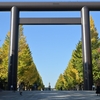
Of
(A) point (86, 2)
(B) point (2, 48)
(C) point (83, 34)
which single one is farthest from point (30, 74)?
(A) point (86, 2)

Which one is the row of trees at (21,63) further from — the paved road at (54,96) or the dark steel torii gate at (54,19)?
the paved road at (54,96)

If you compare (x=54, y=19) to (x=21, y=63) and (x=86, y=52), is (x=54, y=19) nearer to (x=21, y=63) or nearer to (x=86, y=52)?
(x=86, y=52)

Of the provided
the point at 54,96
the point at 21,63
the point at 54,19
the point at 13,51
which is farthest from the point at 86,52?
the point at 54,96

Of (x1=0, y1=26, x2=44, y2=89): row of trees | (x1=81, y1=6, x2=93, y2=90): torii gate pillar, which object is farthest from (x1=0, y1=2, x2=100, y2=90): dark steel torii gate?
(x1=0, y1=26, x2=44, y2=89): row of trees

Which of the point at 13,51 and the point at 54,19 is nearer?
the point at 13,51

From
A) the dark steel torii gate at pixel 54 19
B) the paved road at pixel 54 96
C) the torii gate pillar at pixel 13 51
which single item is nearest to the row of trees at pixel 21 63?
the torii gate pillar at pixel 13 51

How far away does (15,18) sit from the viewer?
2627 centimetres

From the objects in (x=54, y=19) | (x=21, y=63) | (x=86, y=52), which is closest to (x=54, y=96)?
(x=86, y=52)

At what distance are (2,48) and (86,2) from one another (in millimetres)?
13736

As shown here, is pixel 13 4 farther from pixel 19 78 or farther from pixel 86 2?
pixel 19 78

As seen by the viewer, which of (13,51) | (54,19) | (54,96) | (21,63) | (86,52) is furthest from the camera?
(21,63)

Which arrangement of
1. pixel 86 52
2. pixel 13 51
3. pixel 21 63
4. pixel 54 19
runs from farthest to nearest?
pixel 21 63
pixel 54 19
pixel 86 52
pixel 13 51

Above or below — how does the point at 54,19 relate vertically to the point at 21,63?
above

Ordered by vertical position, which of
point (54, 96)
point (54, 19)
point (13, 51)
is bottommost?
point (54, 96)
